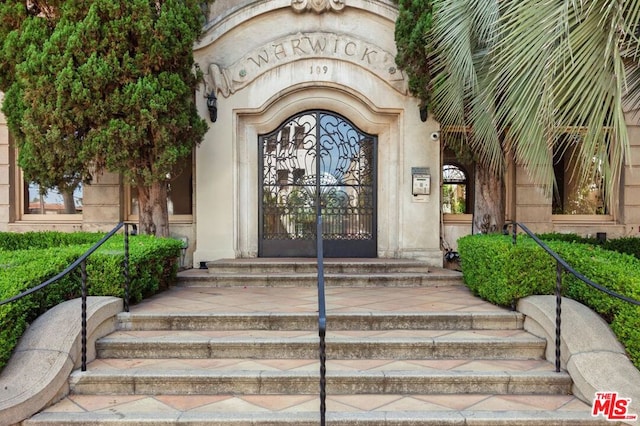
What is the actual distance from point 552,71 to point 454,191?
16.3 feet

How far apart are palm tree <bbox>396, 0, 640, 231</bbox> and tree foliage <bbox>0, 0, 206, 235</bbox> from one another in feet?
12.1

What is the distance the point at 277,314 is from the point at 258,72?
4.46 m

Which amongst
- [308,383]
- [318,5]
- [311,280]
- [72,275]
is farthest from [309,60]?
[308,383]

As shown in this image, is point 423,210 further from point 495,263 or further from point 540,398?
point 540,398

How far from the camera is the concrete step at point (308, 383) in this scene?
3777 millimetres

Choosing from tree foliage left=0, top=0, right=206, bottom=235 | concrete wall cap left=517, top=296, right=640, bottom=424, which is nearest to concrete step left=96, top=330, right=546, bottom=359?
concrete wall cap left=517, top=296, right=640, bottom=424

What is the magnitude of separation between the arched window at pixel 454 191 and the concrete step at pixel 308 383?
492cm

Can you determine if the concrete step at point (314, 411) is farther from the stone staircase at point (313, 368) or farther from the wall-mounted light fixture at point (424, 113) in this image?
the wall-mounted light fixture at point (424, 113)

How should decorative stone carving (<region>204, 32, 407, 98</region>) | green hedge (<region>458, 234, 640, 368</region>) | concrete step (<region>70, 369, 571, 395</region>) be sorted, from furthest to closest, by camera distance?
decorative stone carving (<region>204, 32, 407, 98</region>)
green hedge (<region>458, 234, 640, 368</region>)
concrete step (<region>70, 369, 571, 395</region>)

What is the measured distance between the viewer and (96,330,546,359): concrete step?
4250 millimetres

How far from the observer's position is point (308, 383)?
12.4 ft

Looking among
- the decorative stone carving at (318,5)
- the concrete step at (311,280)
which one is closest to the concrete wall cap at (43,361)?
the concrete step at (311,280)

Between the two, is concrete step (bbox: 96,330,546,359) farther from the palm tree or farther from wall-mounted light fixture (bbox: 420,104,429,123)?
wall-mounted light fixture (bbox: 420,104,429,123)

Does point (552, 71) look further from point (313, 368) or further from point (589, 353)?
point (313, 368)
